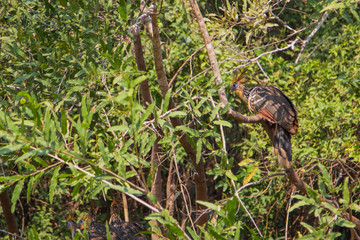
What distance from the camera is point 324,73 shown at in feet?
13.9

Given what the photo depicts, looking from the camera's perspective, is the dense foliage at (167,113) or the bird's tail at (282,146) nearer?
the dense foliage at (167,113)

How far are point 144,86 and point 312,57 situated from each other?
2502mm

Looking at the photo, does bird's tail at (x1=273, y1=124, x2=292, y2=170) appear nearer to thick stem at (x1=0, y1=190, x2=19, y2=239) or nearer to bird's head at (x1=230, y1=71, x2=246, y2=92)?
bird's head at (x1=230, y1=71, x2=246, y2=92)

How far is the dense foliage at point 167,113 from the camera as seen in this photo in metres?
1.78

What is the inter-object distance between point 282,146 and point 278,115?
0.20 m

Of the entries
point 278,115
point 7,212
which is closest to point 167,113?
point 278,115

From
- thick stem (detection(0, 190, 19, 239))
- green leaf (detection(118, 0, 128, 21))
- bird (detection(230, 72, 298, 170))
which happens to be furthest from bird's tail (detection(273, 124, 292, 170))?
thick stem (detection(0, 190, 19, 239))

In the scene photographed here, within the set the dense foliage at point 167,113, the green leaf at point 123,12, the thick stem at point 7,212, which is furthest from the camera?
the thick stem at point 7,212

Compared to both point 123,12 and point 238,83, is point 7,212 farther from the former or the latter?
point 123,12

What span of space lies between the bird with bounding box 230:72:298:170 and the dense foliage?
0.19 metres

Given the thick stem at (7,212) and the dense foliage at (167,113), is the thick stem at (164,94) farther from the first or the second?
the thick stem at (7,212)

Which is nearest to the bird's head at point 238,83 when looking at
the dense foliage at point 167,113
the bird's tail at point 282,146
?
the dense foliage at point 167,113

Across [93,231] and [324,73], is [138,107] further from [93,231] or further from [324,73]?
[324,73]

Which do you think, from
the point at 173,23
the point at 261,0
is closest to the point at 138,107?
the point at 261,0
